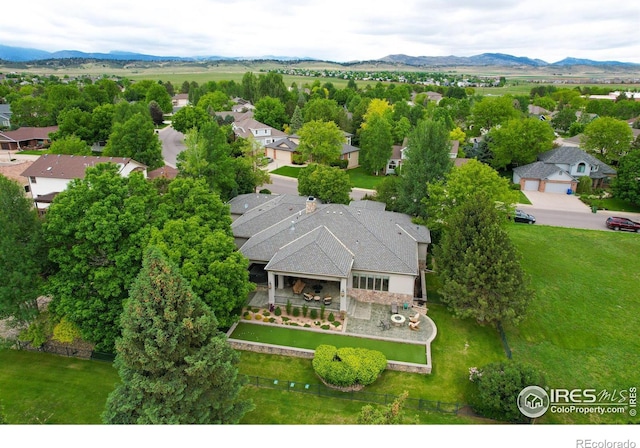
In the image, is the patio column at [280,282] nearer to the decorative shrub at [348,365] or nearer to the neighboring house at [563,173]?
the decorative shrub at [348,365]

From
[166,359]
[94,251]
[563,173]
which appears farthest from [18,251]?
[563,173]

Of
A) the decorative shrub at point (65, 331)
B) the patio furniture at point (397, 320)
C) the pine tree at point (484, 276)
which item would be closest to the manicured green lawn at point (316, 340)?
the patio furniture at point (397, 320)

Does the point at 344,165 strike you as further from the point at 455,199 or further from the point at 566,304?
the point at 566,304

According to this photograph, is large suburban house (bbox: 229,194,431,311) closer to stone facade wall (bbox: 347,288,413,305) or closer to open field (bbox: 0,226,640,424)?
stone facade wall (bbox: 347,288,413,305)

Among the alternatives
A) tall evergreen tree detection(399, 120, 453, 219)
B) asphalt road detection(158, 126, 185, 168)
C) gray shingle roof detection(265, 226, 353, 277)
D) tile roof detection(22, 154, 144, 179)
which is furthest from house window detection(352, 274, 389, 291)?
asphalt road detection(158, 126, 185, 168)

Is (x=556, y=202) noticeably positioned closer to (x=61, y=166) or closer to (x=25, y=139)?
(x=61, y=166)
